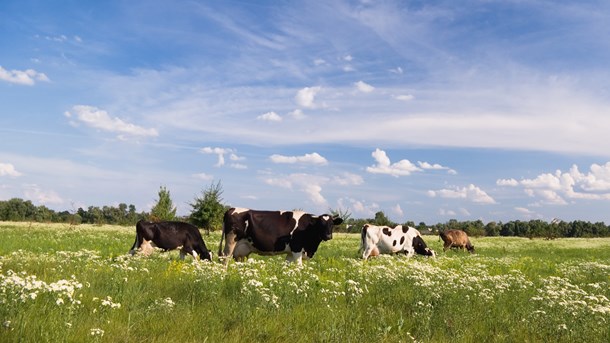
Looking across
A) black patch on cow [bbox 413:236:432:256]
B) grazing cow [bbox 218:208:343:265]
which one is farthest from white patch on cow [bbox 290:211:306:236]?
black patch on cow [bbox 413:236:432:256]

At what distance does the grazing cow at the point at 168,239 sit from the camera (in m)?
18.8

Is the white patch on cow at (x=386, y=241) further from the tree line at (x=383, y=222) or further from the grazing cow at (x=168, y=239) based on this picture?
the tree line at (x=383, y=222)

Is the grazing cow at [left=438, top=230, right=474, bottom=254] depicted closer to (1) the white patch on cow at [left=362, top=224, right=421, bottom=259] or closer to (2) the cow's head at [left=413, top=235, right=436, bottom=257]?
(2) the cow's head at [left=413, top=235, right=436, bottom=257]

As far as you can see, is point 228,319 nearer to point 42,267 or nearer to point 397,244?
point 42,267

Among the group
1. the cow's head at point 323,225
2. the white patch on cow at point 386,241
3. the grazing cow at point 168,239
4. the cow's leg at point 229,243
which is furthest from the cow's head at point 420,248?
the cow's leg at point 229,243

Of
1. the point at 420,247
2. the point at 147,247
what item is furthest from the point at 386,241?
the point at 147,247

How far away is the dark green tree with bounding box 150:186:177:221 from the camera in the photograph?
57.0 m

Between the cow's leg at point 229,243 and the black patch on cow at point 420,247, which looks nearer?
the cow's leg at point 229,243

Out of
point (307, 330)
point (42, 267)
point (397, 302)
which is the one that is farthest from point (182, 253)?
point (307, 330)

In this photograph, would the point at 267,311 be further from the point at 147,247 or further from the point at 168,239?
the point at 147,247

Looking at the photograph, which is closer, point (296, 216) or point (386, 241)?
point (296, 216)

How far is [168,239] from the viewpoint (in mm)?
18953

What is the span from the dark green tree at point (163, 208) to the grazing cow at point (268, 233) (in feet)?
140

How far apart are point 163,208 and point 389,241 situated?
39036mm
